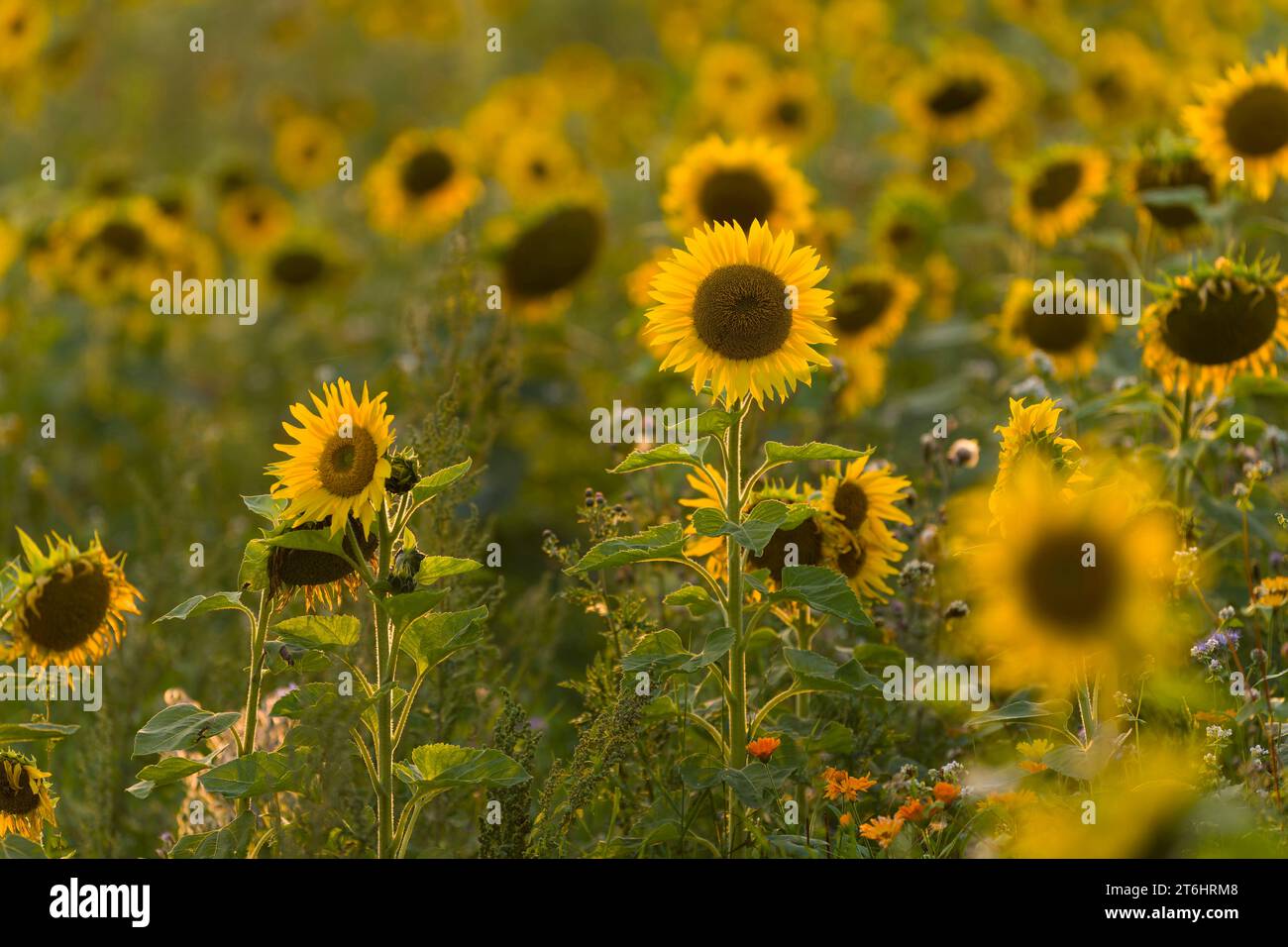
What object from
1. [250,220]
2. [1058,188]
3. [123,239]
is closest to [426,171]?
[123,239]

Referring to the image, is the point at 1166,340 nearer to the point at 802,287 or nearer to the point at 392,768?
the point at 802,287

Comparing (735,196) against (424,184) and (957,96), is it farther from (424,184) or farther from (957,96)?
(424,184)

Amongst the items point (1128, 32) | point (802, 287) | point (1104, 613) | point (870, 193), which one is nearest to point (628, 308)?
point (870, 193)

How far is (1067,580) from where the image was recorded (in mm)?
2338

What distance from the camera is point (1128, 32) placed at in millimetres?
8078

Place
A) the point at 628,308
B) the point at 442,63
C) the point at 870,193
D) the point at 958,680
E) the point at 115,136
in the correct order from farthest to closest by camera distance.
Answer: the point at 442,63, the point at 115,136, the point at 870,193, the point at 628,308, the point at 958,680

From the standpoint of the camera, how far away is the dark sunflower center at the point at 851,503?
9.58 feet

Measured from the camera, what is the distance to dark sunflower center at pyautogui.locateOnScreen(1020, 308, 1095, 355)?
13.2 ft

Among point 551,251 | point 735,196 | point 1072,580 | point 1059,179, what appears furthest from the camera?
point 551,251

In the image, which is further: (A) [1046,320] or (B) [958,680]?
(A) [1046,320]

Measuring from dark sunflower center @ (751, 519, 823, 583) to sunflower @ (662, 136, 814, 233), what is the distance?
1889mm

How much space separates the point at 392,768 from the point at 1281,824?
1.49 meters

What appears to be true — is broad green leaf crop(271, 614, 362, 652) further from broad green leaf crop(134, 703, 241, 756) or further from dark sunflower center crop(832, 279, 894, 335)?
dark sunflower center crop(832, 279, 894, 335)

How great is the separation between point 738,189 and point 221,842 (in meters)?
2.82
